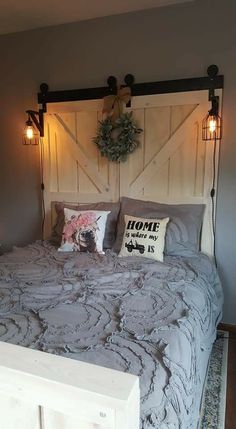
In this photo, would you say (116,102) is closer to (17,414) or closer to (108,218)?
(108,218)

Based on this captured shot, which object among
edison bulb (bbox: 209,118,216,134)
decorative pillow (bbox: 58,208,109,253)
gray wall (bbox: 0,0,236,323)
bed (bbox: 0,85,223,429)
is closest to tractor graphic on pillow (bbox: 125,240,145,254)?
bed (bbox: 0,85,223,429)

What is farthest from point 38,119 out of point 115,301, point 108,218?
point 115,301

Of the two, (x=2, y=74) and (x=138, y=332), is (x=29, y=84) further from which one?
(x=138, y=332)

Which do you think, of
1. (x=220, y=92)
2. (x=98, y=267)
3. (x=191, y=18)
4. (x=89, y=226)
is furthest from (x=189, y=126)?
(x=98, y=267)

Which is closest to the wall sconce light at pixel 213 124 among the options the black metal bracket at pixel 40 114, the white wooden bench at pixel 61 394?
the black metal bracket at pixel 40 114

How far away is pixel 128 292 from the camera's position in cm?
160

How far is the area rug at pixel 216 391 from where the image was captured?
1.66 m

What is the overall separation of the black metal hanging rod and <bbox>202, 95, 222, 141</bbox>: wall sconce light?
127 millimetres

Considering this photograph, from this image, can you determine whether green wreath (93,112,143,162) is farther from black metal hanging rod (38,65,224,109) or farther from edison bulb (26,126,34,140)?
edison bulb (26,126,34,140)

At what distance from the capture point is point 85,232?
238 centimetres

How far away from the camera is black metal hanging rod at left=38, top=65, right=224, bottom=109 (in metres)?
2.31

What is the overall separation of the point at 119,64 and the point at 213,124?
0.97 metres

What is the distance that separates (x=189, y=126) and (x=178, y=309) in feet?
5.13

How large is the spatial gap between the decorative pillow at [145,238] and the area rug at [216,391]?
82 cm
